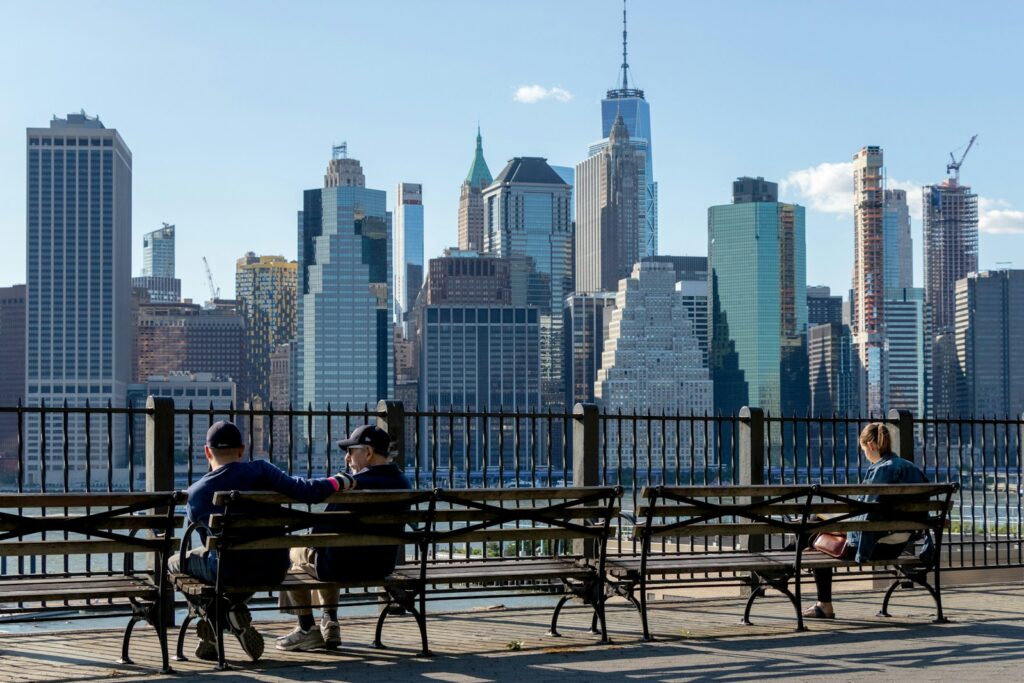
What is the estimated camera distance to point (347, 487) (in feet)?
26.4

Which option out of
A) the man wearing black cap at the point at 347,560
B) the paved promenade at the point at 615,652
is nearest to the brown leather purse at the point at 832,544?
the paved promenade at the point at 615,652

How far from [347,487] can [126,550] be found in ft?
3.84

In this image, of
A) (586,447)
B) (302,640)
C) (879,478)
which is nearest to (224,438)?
(302,640)

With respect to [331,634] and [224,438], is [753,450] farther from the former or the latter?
[224,438]

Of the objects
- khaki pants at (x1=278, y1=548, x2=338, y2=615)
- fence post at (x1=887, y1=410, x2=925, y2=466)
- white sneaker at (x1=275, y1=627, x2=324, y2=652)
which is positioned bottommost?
white sneaker at (x1=275, y1=627, x2=324, y2=652)

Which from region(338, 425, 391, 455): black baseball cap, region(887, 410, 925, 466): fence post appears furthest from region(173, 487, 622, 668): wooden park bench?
region(887, 410, 925, 466): fence post

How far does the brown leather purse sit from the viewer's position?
9.61 m

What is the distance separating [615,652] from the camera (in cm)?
817

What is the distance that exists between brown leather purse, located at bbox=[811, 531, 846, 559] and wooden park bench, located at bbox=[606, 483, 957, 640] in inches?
2.0

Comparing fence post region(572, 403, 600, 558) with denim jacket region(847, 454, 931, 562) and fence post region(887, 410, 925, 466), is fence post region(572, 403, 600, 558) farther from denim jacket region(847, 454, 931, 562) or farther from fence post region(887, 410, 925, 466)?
fence post region(887, 410, 925, 466)

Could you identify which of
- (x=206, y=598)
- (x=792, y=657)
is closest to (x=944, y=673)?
(x=792, y=657)

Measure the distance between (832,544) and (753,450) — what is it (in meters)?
1.91

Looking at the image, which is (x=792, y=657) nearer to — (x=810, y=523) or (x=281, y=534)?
(x=810, y=523)

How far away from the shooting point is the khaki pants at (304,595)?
8070 millimetres
